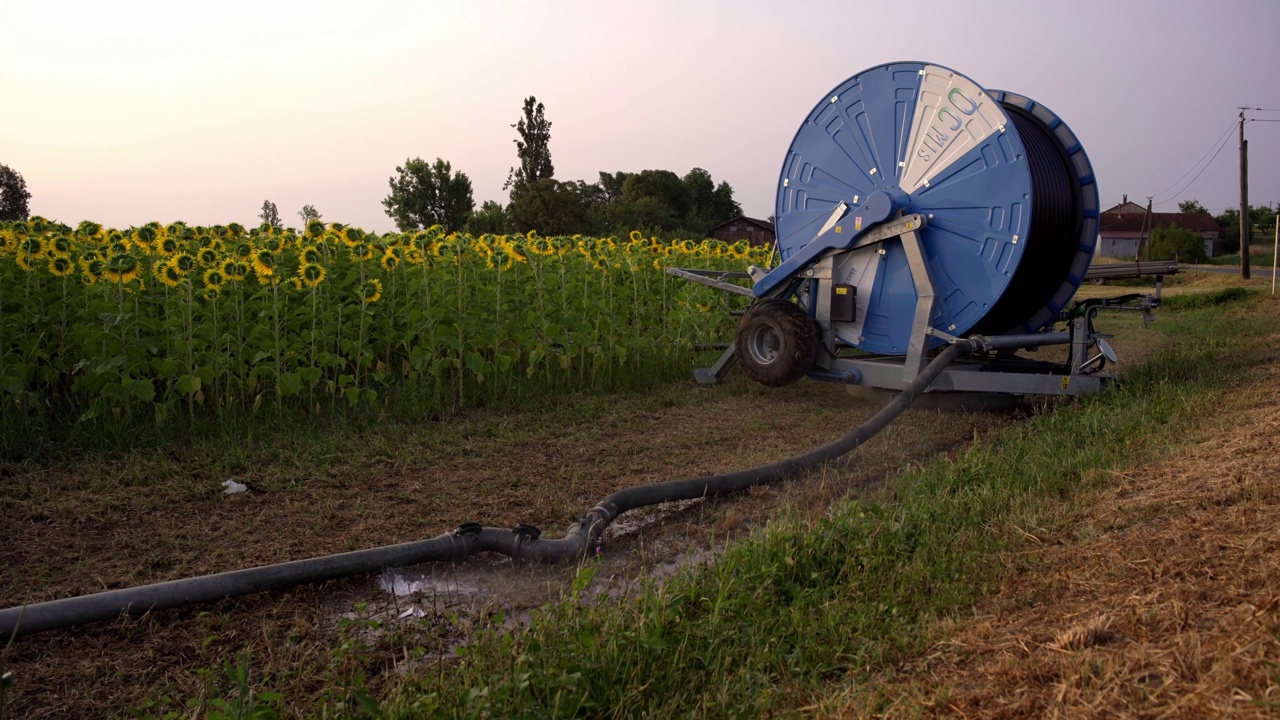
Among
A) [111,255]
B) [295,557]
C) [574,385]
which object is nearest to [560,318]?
[574,385]

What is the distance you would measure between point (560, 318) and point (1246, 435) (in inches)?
212

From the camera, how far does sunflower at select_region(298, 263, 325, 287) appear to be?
6.66 metres

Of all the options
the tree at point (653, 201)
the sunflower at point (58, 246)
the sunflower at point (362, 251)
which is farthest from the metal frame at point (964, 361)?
the tree at point (653, 201)

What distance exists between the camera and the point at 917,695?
2379 millimetres

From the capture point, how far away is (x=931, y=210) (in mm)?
7117

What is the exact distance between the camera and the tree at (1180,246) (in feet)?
167

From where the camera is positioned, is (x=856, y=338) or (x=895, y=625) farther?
(x=856, y=338)

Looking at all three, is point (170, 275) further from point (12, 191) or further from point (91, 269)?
point (12, 191)

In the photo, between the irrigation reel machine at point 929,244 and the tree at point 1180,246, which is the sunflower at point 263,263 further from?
the tree at point 1180,246

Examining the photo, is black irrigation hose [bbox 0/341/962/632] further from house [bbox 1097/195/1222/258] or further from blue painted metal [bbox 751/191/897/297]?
house [bbox 1097/195/1222/258]

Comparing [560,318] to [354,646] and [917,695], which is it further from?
[917,695]

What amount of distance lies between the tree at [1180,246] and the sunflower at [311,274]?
5335 centimetres

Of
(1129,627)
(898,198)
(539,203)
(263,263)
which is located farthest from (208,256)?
(539,203)

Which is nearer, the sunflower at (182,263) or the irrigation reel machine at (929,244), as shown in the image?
the sunflower at (182,263)
